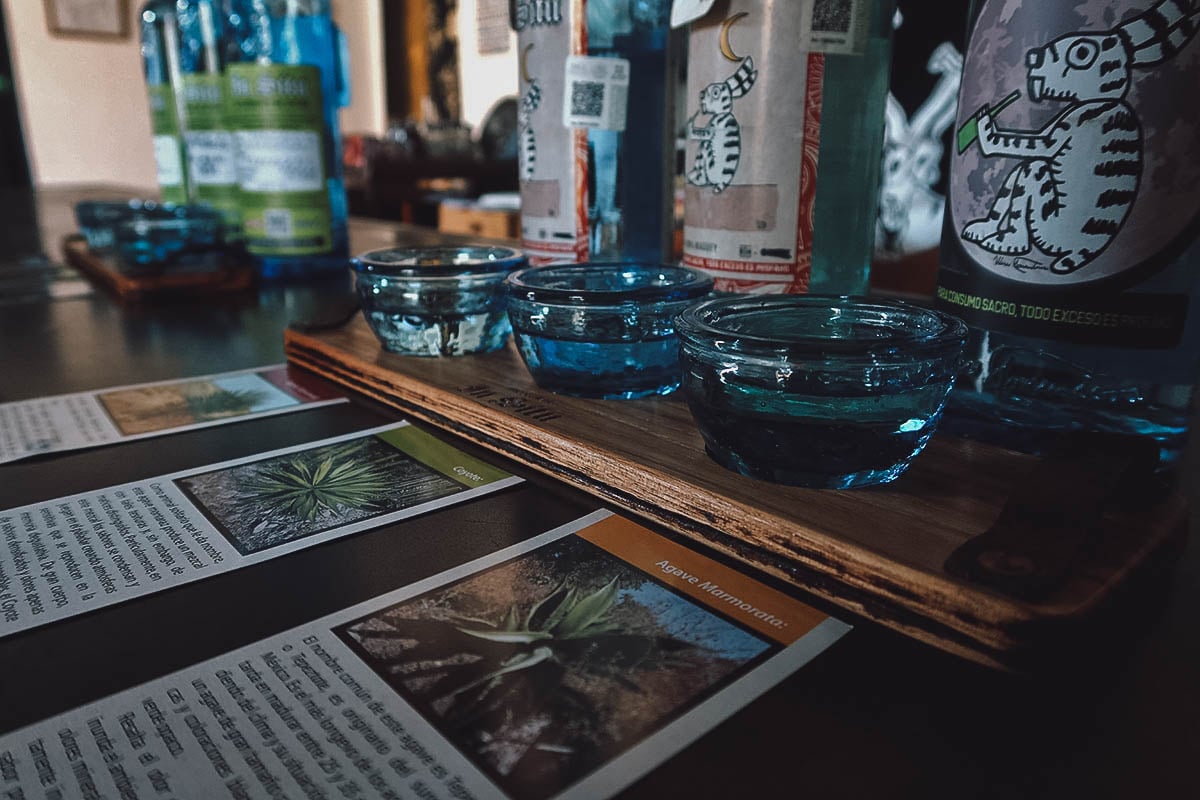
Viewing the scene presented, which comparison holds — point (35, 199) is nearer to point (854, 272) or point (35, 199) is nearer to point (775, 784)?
point (854, 272)

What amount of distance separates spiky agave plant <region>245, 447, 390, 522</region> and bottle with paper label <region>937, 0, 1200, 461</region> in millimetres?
294

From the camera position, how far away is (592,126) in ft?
1.95

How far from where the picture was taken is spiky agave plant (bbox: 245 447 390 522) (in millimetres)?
382

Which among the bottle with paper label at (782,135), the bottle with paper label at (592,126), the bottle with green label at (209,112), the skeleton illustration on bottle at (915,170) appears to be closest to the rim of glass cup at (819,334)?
the bottle with paper label at (782,135)

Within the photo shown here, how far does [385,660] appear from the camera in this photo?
0.88ft

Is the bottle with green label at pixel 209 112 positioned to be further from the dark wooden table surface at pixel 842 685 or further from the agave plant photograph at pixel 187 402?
the dark wooden table surface at pixel 842 685

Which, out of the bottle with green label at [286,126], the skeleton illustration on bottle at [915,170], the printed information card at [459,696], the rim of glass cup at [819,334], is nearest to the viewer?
the printed information card at [459,696]

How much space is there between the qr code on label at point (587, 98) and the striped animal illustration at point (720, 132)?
0.10 metres

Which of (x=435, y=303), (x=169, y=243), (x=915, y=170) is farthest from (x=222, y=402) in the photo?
(x=915, y=170)

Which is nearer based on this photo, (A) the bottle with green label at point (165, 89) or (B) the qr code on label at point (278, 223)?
(B) the qr code on label at point (278, 223)

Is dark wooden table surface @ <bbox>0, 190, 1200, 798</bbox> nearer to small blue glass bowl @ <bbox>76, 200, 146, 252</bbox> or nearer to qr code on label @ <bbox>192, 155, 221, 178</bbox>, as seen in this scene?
qr code on label @ <bbox>192, 155, 221, 178</bbox>

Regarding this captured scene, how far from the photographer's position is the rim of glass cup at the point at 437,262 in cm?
53

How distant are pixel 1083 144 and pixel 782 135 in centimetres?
17

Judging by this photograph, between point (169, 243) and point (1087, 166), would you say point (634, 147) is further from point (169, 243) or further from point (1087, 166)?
point (169, 243)
